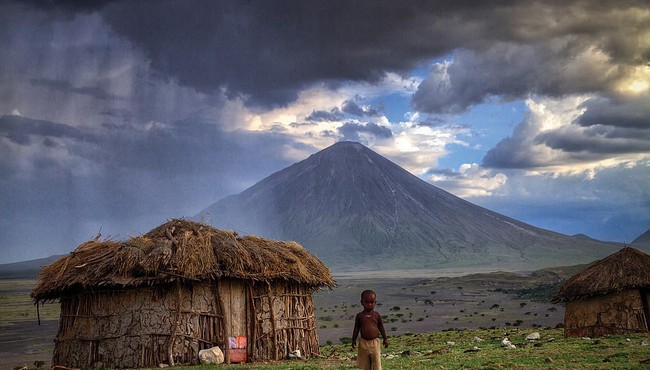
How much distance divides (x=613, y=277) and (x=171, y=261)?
51.8 ft

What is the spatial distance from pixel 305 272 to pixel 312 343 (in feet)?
8.55

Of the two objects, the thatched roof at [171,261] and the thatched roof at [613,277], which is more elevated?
the thatched roof at [171,261]

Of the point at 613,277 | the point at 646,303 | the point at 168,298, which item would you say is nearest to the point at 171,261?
the point at 168,298

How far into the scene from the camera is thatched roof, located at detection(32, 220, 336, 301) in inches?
750

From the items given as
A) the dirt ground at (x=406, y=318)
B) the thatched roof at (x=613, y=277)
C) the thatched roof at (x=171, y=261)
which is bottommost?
the dirt ground at (x=406, y=318)

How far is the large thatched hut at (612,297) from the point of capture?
23578 millimetres

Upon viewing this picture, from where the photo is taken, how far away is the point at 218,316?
1983 centimetres

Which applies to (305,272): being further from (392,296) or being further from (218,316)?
(392,296)

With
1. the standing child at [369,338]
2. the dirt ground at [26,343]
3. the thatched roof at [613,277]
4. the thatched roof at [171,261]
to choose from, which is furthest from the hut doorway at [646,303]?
the dirt ground at [26,343]

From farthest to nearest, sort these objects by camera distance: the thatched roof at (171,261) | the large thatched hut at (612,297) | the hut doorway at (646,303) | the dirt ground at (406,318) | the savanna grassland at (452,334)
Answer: the dirt ground at (406,318) → the large thatched hut at (612,297) → the hut doorway at (646,303) → the thatched roof at (171,261) → the savanna grassland at (452,334)

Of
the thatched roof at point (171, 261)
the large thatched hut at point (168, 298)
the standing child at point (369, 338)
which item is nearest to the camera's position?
the standing child at point (369, 338)

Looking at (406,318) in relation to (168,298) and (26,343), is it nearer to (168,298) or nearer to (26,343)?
(26,343)

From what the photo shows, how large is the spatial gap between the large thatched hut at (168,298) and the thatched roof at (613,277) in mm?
10977

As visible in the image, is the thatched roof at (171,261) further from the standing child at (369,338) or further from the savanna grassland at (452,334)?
the standing child at (369,338)
